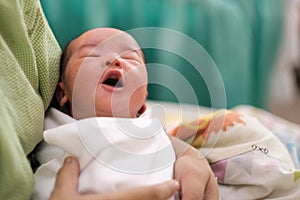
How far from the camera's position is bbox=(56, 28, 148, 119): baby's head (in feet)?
2.60

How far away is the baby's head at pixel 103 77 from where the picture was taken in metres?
0.79

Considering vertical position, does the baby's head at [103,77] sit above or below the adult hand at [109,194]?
above

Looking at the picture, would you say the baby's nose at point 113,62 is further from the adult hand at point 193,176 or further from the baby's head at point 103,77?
the adult hand at point 193,176

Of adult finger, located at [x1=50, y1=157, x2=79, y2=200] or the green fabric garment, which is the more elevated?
the green fabric garment

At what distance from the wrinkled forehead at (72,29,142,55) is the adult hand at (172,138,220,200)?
0.62 feet

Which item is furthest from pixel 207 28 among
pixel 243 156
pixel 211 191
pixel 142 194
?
pixel 142 194

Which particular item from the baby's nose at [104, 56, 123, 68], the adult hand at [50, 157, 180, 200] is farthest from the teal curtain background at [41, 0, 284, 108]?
the adult hand at [50, 157, 180, 200]

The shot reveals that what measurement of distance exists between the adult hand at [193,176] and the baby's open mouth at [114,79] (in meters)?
0.14

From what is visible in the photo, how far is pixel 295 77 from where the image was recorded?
2.25 meters

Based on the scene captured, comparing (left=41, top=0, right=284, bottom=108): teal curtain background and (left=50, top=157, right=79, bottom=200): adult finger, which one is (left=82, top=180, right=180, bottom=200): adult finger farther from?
(left=41, top=0, right=284, bottom=108): teal curtain background

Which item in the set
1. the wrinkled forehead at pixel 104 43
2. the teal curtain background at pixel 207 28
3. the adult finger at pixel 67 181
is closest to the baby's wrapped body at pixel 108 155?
the adult finger at pixel 67 181

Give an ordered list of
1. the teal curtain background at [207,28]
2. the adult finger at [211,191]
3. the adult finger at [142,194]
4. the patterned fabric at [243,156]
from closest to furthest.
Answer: the adult finger at [142,194], the adult finger at [211,191], the patterned fabric at [243,156], the teal curtain background at [207,28]

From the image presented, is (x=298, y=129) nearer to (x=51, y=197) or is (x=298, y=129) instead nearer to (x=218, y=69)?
(x=218, y=69)

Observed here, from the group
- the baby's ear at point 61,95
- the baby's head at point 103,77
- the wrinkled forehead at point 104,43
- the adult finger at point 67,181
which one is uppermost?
the wrinkled forehead at point 104,43
